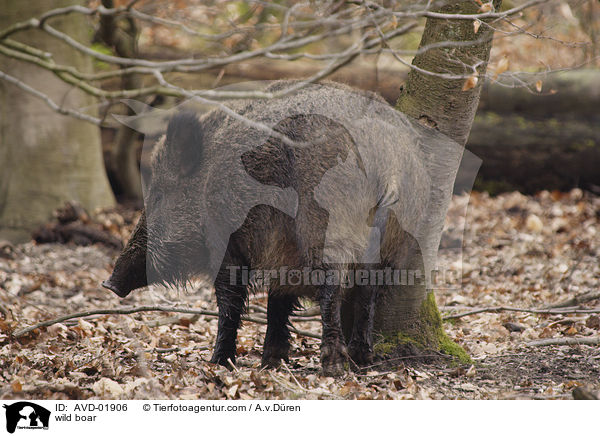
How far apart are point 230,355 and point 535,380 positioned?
6.64 feet

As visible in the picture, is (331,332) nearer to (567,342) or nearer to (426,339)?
(426,339)

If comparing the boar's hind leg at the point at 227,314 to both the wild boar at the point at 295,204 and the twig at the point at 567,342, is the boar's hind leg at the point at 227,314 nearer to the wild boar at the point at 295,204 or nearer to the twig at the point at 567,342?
the wild boar at the point at 295,204

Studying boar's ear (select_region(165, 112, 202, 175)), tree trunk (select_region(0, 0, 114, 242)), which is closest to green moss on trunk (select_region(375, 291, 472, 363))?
boar's ear (select_region(165, 112, 202, 175))

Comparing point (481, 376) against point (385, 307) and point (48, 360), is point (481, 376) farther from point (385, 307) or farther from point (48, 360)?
point (48, 360)

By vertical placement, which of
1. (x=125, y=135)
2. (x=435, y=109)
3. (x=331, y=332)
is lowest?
(x=331, y=332)

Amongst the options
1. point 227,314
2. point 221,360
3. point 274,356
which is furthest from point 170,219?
point 274,356

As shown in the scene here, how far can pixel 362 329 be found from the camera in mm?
4109

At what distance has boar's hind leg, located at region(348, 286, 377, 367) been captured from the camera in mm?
4086

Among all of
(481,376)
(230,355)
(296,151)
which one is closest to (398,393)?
(481,376)

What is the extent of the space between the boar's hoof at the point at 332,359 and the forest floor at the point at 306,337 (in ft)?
0.20

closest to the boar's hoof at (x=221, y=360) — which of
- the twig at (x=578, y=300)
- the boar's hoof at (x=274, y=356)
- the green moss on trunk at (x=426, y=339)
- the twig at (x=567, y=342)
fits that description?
the boar's hoof at (x=274, y=356)

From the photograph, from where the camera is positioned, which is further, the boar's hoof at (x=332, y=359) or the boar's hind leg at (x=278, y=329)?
the boar's hind leg at (x=278, y=329)
